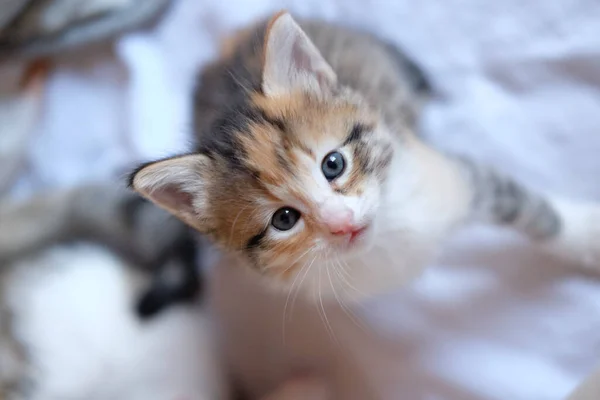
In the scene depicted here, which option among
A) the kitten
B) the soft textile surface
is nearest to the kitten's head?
the soft textile surface

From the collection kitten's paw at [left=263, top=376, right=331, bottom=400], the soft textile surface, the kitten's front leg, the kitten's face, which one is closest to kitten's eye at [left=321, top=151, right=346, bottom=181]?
the kitten's face

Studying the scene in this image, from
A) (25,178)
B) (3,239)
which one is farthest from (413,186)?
(25,178)

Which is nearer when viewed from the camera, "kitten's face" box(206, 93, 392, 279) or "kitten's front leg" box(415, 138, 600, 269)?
"kitten's face" box(206, 93, 392, 279)

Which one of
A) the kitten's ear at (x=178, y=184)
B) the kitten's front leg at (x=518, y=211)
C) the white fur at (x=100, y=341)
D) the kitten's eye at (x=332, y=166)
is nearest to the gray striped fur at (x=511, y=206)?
the kitten's front leg at (x=518, y=211)

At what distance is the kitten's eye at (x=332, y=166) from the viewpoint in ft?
3.14

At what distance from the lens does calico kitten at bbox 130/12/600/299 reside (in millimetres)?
955

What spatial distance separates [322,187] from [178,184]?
266 mm

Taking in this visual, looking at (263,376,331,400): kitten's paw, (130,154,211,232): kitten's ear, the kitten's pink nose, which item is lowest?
(263,376,331,400): kitten's paw

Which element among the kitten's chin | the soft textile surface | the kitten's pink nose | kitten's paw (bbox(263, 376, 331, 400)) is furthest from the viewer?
kitten's paw (bbox(263, 376, 331, 400))

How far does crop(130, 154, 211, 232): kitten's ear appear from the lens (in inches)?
37.2

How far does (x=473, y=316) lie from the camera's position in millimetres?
1286

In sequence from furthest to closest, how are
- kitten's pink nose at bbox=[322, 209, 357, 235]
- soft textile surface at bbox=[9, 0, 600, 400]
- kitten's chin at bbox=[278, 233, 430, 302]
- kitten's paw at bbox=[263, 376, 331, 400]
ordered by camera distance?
kitten's paw at bbox=[263, 376, 331, 400], soft textile surface at bbox=[9, 0, 600, 400], kitten's chin at bbox=[278, 233, 430, 302], kitten's pink nose at bbox=[322, 209, 357, 235]

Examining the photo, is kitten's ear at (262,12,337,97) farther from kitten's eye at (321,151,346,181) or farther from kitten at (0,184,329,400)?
kitten at (0,184,329,400)

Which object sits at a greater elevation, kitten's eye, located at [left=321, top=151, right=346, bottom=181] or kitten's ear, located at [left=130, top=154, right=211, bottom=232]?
kitten's eye, located at [left=321, top=151, right=346, bottom=181]
